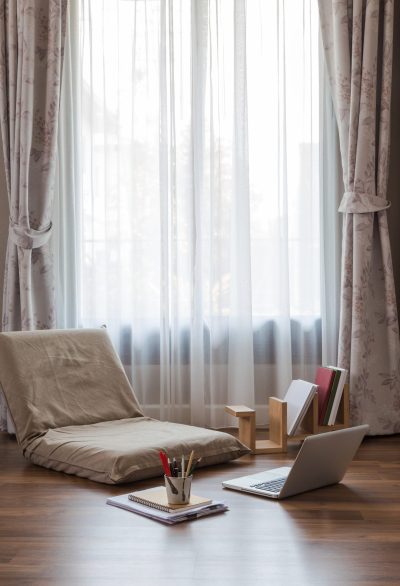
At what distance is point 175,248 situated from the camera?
441cm

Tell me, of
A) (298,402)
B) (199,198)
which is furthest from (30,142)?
(298,402)

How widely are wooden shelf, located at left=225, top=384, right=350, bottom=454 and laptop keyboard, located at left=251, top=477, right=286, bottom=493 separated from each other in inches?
24.9

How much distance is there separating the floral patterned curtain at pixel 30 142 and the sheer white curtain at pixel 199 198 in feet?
0.50

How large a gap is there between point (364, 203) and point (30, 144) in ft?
5.56

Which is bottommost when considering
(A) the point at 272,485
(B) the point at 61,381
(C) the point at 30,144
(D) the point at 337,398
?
(A) the point at 272,485

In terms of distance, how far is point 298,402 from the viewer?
383 centimetres

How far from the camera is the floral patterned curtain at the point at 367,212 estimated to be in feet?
13.7

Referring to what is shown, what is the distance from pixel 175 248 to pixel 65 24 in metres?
1.27

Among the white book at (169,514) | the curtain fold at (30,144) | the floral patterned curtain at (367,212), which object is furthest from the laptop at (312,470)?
the curtain fold at (30,144)

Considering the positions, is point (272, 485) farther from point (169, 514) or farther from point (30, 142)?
point (30, 142)

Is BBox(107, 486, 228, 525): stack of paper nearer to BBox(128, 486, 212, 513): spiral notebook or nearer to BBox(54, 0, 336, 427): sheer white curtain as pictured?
BBox(128, 486, 212, 513): spiral notebook

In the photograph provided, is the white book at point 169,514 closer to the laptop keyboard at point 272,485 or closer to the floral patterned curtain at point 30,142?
the laptop keyboard at point 272,485

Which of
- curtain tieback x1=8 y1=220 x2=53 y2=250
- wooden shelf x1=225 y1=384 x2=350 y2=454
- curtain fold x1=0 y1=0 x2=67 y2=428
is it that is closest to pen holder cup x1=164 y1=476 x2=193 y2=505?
wooden shelf x1=225 y1=384 x2=350 y2=454

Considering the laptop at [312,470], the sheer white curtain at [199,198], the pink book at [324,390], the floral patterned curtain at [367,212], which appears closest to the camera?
the laptop at [312,470]
